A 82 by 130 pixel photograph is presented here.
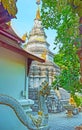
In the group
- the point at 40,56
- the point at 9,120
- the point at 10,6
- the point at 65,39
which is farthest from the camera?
the point at 40,56

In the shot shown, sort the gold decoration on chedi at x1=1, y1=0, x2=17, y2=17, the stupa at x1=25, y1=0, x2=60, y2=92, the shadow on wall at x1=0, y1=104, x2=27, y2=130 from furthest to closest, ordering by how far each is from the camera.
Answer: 1. the stupa at x1=25, y1=0, x2=60, y2=92
2. the shadow on wall at x1=0, y1=104, x2=27, y2=130
3. the gold decoration on chedi at x1=1, y1=0, x2=17, y2=17

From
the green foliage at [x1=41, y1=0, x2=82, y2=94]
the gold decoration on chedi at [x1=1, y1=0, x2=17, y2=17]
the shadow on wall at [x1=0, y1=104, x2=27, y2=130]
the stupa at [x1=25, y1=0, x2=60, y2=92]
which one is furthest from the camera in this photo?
the stupa at [x1=25, y1=0, x2=60, y2=92]

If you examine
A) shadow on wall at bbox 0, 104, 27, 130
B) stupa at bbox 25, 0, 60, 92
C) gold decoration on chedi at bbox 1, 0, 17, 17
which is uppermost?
stupa at bbox 25, 0, 60, 92

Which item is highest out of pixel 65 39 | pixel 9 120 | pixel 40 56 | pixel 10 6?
pixel 40 56

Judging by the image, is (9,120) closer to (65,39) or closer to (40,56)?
(65,39)

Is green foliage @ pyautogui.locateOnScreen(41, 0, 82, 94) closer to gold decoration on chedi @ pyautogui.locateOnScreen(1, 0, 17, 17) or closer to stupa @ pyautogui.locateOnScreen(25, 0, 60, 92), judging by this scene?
gold decoration on chedi @ pyautogui.locateOnScreen(1, 0, 17, 17)

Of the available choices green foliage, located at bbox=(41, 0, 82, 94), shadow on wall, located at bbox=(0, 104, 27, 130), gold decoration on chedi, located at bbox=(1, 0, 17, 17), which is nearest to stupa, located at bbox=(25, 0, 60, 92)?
green foliage, located at bbox=(41, 0, 82, 94)

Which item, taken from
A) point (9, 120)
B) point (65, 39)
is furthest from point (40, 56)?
point (9, 120)

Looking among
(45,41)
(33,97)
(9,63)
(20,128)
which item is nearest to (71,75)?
(9,63)

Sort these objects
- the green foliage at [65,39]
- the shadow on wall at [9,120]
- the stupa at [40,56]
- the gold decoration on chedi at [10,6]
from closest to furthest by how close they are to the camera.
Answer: the gold decoration on chedi at [10,6]
the shadow on wall at [9,120]
the green foliage at [65,39]
the stupa at [40,56]

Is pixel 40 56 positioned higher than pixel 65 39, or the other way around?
pixel 40 56

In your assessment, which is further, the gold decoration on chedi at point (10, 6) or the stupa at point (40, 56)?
the stupa at point (40, 56)

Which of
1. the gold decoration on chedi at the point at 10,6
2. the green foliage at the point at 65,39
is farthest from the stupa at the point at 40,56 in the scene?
the gold decoration on chedi at the point at 10,6

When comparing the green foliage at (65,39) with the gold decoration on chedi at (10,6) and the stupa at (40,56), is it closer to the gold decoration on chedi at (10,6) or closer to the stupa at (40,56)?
the gold decoration on chedi at (10,6)
